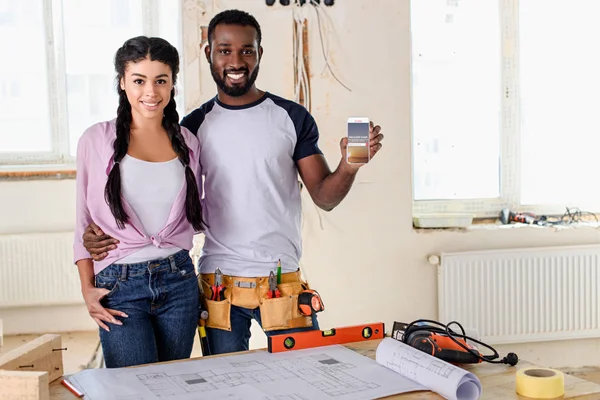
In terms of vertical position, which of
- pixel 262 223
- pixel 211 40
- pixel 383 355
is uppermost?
pixel 211 40

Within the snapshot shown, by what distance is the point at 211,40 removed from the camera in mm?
2119

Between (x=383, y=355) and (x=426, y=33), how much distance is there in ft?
8.76

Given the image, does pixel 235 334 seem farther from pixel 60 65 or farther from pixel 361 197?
pixel 60 65

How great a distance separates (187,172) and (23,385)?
0.74 meters

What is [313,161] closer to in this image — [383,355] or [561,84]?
[383,355]

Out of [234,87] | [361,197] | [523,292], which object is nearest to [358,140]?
[234,87]

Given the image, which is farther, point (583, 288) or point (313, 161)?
point (583, 288)

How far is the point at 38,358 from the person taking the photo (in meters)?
1.52

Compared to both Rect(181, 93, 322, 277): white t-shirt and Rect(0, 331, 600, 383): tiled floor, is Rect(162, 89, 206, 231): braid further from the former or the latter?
Rect(0, 331, 600, 383): tiled floor

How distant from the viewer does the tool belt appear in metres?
1.98

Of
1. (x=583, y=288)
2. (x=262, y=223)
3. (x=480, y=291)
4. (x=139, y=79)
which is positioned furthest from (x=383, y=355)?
(x=583, y=288)

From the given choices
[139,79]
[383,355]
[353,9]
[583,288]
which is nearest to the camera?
[383,355]

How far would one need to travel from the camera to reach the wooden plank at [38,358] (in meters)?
1.45

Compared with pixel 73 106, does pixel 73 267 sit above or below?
below
